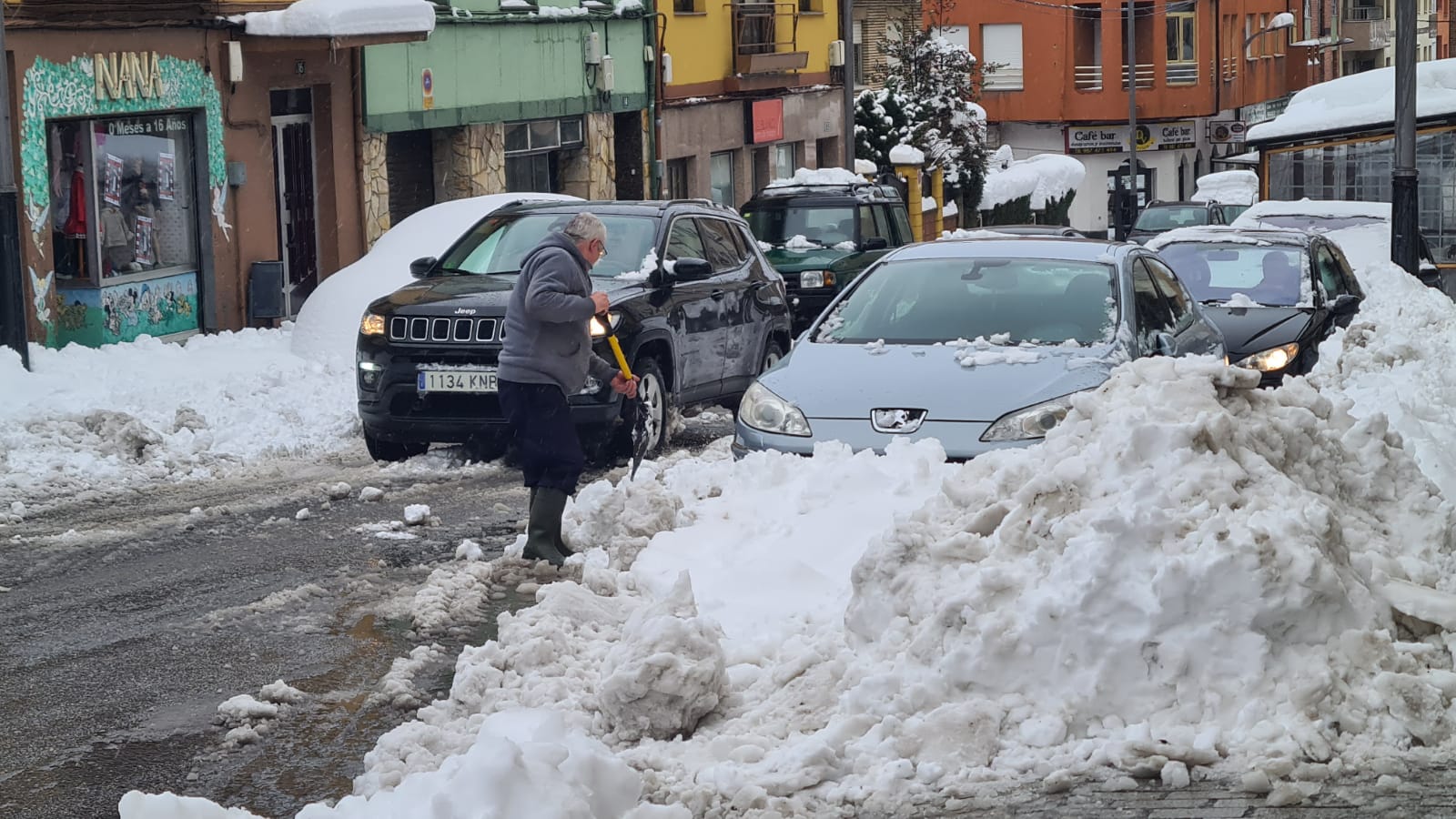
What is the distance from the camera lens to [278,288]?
21219 millimetres

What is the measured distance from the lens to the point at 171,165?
20.3 meters

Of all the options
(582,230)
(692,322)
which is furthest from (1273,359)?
(582,230)

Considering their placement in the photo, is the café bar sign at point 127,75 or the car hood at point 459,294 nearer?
the car hood at point 459,294

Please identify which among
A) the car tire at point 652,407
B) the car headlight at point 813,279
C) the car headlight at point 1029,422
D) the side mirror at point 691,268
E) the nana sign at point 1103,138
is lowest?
the car tire at point 652,407

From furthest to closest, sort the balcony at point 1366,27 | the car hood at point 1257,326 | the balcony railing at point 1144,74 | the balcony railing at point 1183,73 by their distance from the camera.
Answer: the balcony at point 1366,27 → the balcony railing at point 1183,73 → the balcony railing at point 1144,74 → the car hood at point 1257,326

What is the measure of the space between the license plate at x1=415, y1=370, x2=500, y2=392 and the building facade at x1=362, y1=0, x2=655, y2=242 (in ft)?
39.5

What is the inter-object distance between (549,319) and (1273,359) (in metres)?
6.96

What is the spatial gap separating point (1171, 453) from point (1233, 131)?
58827 millimetres

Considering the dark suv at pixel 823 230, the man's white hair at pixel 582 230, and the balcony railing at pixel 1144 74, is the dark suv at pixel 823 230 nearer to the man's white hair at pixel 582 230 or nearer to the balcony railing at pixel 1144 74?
the man's white hair at pixel 582 230

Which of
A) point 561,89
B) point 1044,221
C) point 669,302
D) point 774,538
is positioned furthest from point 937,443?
point 1044,221

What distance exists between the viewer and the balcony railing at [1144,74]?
69312mm

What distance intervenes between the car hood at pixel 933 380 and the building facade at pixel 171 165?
9950 millimetres

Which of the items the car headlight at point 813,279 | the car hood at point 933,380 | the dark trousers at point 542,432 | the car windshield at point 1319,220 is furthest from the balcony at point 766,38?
the dark trousers at point 542,432

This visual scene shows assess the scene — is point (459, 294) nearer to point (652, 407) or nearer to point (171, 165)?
point (652, 407)
